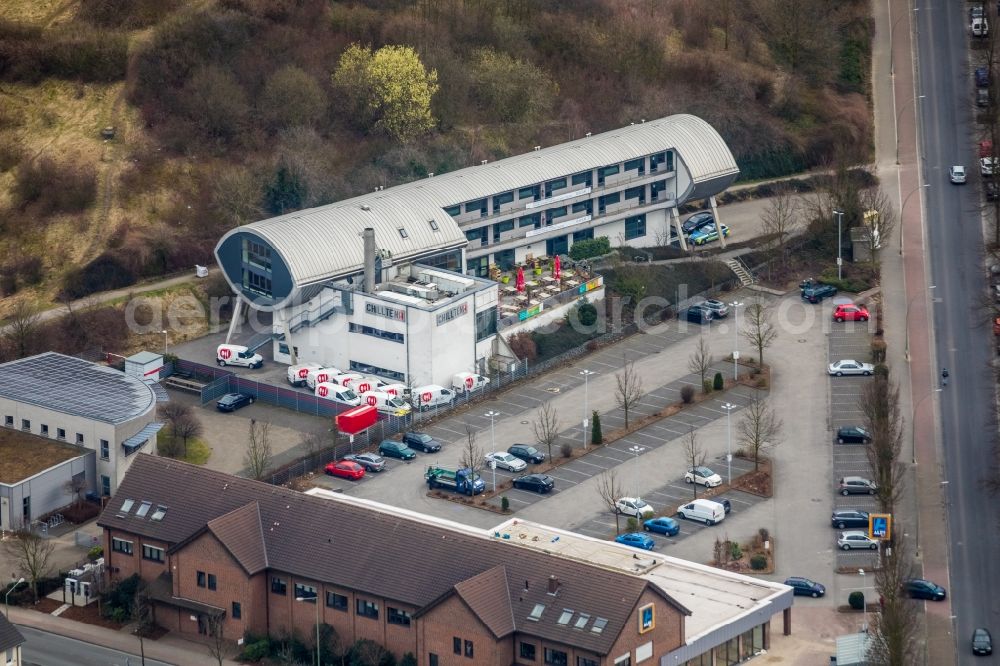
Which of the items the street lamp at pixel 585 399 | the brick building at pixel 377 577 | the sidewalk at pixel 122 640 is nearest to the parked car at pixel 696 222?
the street lamp at pixel 585 399

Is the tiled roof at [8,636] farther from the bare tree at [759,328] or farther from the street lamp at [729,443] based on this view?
the bare tree at [759,328]

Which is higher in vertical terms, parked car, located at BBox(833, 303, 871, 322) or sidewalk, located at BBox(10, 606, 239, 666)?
parked car, located at BBox(833, 303, 871, 322)

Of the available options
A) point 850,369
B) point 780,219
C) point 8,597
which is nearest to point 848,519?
point 850,369

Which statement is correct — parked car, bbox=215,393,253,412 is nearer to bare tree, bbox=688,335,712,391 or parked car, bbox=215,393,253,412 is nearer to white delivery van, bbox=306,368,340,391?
white delivery van, bbox=306,368,340,391

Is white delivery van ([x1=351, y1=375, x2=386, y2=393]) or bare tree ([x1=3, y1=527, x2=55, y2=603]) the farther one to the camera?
white delivery van ([x1=351, y1=375, x2=386, y2=393])

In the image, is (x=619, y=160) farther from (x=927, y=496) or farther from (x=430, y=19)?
(x=927, y=496)

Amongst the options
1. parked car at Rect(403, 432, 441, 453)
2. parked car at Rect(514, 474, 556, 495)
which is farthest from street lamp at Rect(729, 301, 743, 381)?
parked car at Rect(403, 432, 441, 453)
